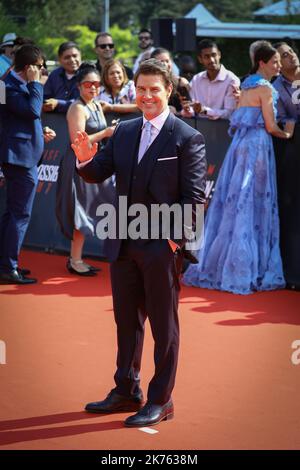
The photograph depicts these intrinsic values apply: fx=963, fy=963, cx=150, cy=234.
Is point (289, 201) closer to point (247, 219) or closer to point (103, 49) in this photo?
point (247, 219)

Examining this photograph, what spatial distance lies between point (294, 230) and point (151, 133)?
4.23 meters

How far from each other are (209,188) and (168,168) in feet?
15.1

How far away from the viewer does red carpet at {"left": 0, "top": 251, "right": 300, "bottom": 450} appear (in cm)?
555

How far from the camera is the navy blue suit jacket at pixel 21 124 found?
9.40m

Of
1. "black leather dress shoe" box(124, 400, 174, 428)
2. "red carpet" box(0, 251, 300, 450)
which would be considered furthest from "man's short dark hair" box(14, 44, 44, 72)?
"black leather dress shoe" box(124, 400, 174, 428)

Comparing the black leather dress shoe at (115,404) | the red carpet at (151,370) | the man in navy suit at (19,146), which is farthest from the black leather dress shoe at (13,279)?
the black leather dress shoe at (115,404)

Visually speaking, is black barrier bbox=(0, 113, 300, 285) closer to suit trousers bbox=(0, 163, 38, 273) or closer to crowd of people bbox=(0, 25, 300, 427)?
crowd of people bbox=(0, 25, 300, 427)

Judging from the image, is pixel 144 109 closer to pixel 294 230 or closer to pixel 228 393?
pixel 228 393

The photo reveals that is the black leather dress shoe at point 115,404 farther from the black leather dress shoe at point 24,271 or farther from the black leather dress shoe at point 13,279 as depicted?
the black leather dress shoe at point 24,271

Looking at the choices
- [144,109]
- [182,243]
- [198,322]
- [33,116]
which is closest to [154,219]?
[182,243]

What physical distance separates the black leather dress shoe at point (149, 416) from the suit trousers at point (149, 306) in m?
0.04

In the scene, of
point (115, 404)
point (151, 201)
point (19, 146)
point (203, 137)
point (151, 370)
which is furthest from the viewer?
point (19, 146)

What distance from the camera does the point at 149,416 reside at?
570cm

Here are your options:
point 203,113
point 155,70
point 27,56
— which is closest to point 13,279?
point 27,56
